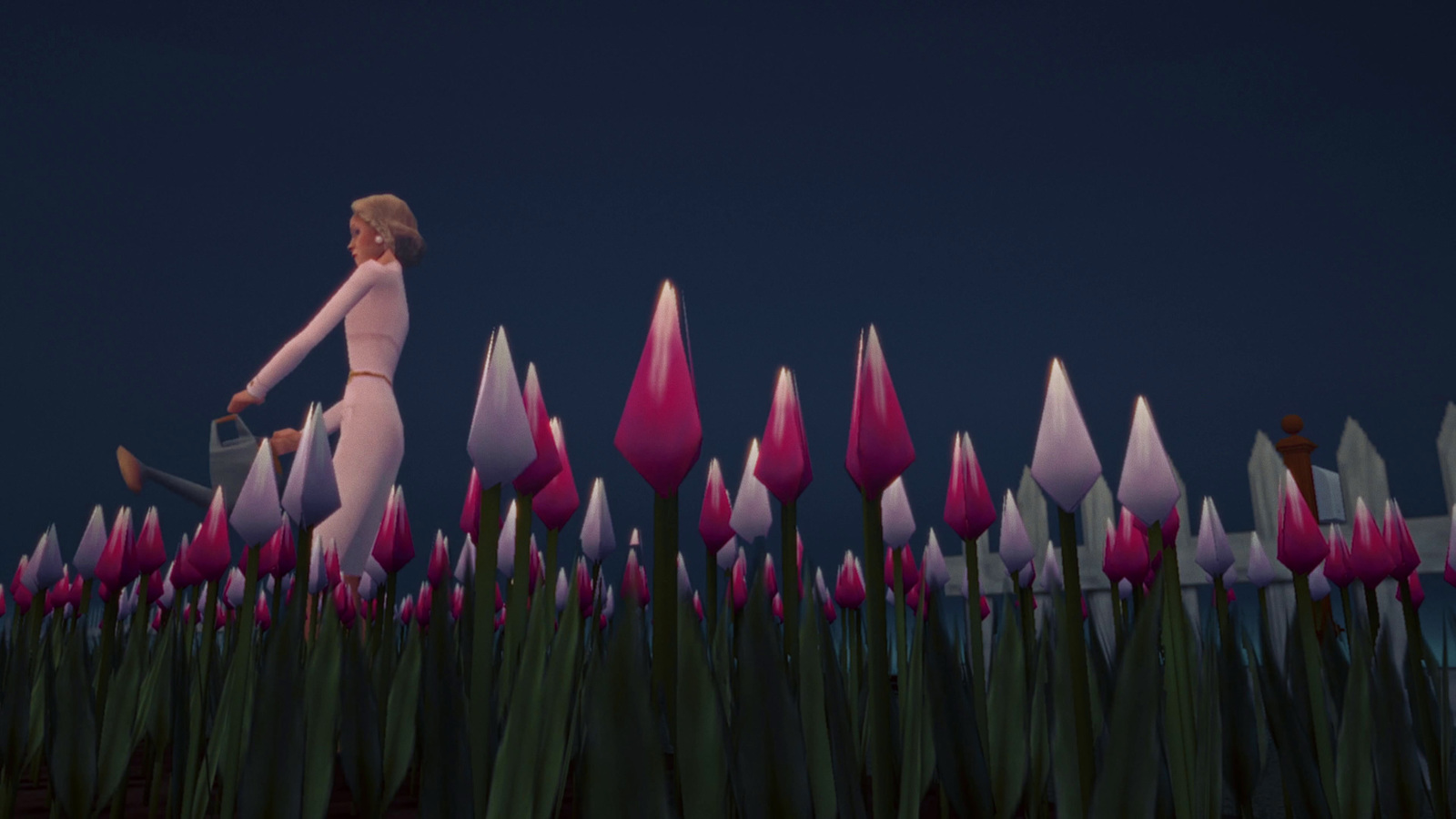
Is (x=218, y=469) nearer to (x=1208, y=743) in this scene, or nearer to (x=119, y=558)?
(x=119, y=558)

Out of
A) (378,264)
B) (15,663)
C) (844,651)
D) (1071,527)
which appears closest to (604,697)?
(1071,527)

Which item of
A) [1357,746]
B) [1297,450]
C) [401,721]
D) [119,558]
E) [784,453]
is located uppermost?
[1297,450]

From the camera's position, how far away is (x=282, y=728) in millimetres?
1024

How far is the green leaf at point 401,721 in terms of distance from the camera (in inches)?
55.2

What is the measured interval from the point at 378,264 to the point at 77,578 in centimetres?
185

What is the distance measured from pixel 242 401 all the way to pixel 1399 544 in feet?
13.4

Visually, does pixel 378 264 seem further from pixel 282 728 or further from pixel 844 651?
pixel 282 728

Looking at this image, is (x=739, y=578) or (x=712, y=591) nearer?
(x=712, y=591)

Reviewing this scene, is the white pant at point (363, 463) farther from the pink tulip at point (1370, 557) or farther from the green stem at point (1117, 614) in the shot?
the pink tulip at point (1370, 557)

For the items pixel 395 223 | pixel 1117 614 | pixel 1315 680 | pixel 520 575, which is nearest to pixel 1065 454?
pixel 520 575

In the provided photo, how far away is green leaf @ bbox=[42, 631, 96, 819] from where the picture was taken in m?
1.41

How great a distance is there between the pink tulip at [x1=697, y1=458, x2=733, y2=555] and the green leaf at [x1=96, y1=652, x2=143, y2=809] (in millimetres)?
1027

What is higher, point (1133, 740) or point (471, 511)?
point (471, 511)

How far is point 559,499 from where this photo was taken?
117cm
